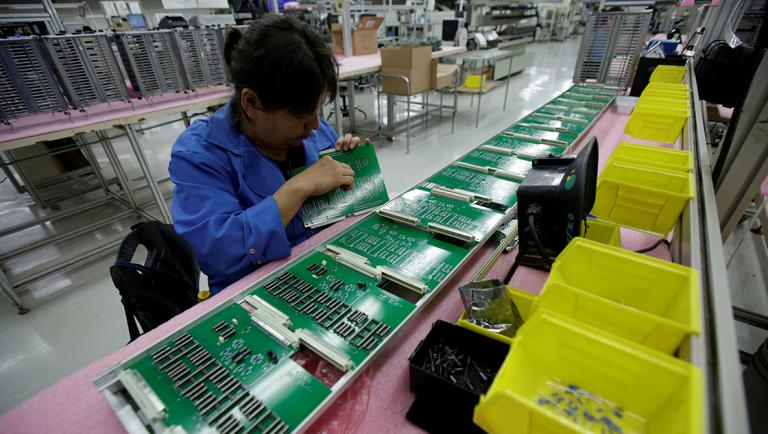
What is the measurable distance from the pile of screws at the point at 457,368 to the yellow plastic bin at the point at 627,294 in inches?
6.2

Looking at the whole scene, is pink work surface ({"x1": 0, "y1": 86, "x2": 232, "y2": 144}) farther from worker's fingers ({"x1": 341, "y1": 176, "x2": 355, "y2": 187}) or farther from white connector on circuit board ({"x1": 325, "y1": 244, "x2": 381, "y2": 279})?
white connector on circuit board ({"x1": 325, "y1": 244, "x2": 381, "y2": 279})

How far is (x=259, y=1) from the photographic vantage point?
482 cm

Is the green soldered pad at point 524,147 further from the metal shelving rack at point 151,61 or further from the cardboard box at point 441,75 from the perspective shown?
the cardboard box at point 441,75

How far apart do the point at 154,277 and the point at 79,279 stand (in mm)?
1952

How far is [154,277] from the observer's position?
39.4 inches

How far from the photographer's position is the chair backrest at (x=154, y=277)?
906 millimetres

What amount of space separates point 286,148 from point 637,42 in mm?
3110

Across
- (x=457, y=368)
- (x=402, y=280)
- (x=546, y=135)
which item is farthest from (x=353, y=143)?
(x=546, y=135)

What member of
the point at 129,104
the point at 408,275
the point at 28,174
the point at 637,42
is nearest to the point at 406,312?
the point at 408,275

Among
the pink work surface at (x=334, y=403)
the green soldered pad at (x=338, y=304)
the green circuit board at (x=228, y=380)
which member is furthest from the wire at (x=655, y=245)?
the green circuit board at (x=228, y=380)

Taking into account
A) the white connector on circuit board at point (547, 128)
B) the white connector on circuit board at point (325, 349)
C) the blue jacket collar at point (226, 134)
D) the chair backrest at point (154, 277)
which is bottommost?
the chair backrest at point (154, 277)

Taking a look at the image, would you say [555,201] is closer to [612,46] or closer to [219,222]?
[219,222]

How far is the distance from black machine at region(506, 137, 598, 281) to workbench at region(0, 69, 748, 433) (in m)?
0.19

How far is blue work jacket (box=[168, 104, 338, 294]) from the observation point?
2.91 feet
